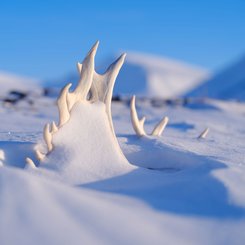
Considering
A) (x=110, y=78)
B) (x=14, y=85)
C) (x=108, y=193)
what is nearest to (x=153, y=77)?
(x=14, y=85)

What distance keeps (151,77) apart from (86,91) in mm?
63961

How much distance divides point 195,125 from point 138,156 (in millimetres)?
4064

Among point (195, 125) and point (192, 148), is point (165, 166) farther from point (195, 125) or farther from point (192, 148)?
point (195, 125)

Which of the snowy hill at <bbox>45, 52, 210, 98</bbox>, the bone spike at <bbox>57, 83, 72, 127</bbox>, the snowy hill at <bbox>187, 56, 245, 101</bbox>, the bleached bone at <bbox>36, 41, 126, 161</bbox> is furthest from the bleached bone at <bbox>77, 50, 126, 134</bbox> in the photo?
the snowy hill at <bbox>45, 52, 210, 98</bbox>

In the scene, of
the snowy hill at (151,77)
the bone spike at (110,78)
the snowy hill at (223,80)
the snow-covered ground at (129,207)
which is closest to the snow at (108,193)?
the snow-covered ground at (129,207)

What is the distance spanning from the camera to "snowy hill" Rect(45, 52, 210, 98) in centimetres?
6412

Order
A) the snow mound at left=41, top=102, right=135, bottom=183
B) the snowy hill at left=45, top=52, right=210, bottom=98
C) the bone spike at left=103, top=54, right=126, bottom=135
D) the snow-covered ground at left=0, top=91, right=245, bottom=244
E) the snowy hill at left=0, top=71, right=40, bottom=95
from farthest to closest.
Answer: the snowy hill at left=45, top=52, right=210, bottom=98, the snowy hill at left=0, top=71, right=40, bottom=95, the bone spike at left=103, top=54, right=126, bottom=135, the snow mound at left=41, top=102, right=135, bottom=183, the snow-covered ground at left=0, top=91, right=245, bottom=244

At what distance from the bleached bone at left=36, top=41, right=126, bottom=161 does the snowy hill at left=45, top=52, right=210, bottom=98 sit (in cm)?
5653

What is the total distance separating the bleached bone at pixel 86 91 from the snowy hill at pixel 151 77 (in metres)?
56.5

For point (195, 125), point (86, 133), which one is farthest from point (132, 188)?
point (195, 125)

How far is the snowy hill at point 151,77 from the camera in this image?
6412 cm

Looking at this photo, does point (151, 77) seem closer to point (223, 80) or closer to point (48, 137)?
point (223, 80)

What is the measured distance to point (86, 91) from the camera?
9.85 ft

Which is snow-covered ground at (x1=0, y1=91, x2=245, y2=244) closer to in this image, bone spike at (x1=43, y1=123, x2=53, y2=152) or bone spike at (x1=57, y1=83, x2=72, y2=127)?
bone spike at (x1=43, y1=123, x2=53, y2=152)
